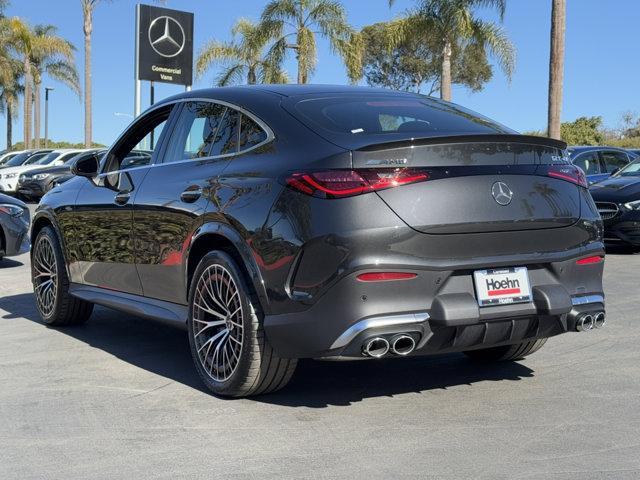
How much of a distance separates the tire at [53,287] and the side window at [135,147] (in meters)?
0.86

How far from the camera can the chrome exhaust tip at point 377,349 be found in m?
4.14

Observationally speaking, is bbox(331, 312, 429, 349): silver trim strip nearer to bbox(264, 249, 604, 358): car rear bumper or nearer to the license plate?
bbox(264, 249, 604, 358): car rear bumper

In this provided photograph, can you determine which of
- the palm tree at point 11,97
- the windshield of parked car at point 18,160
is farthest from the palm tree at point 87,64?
the palm tree at point 11,97

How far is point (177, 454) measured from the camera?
3941 mm

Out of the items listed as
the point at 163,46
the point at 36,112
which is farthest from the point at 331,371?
the point at 36,112

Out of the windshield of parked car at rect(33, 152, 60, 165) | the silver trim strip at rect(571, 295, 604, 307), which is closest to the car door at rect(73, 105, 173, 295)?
the silver trim strip at rect(571, 295, 604, 307)

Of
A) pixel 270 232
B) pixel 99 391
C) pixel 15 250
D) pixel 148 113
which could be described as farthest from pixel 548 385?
pixel 15 250

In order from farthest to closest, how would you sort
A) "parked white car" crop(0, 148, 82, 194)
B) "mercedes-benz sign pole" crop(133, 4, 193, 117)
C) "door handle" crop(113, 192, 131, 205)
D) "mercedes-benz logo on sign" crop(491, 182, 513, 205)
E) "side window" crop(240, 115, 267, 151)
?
"parked white car" crop(0, 148, 82, 194) → "mercedes-benz sign pole" crop(133, 4, 193, 117) → "door handle" crop(113, 192, 131, 205) → "side window" crop(240, 115, 267, 151) → "mercedes-benz logo on sign" crop(491, 182, 513, 205)

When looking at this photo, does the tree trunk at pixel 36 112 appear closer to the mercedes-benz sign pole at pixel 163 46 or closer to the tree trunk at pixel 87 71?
the tree trunk at pixel 87 71

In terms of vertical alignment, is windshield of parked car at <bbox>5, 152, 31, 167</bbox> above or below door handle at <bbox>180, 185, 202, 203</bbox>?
above

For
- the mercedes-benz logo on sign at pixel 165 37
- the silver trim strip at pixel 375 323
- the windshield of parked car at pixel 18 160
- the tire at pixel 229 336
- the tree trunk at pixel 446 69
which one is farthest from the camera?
the tree trunk at pixel 446 69

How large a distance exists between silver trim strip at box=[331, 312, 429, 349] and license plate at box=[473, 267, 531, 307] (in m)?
0.34

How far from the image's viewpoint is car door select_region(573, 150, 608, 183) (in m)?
15.5

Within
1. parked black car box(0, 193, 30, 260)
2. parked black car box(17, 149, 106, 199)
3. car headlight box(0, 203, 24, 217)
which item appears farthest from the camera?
parked black car box(17, 149, 106, 199)
